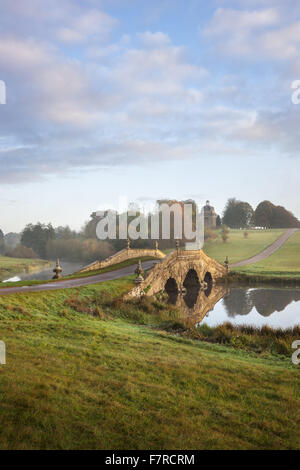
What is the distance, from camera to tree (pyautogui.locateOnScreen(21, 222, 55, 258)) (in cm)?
8756

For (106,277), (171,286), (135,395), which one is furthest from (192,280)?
(135,395)

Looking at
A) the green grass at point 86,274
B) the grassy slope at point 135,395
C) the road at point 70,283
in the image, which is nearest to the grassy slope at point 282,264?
the green grass at point 86,274

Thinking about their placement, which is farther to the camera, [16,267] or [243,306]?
[16,267]

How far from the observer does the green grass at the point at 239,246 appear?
70.1 meters

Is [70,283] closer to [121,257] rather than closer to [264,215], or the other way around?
[121,257]

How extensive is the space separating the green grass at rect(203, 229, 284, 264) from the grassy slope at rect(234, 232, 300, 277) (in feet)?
16.1

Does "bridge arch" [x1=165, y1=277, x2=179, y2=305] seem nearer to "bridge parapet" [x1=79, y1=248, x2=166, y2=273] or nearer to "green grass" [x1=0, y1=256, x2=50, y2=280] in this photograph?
"bridge parapet" [x1=79, y1=248, x2=166, y2=273]

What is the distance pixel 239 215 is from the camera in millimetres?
115750

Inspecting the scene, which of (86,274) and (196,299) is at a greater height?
(86,274)

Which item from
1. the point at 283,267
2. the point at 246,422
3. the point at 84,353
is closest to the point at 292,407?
the point at 246,422

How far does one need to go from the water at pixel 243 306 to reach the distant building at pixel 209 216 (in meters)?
73.3

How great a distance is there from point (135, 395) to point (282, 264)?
56528 millimetres

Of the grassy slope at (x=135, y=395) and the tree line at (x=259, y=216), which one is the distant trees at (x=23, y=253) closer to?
the tree line at (x=259, y=216)
